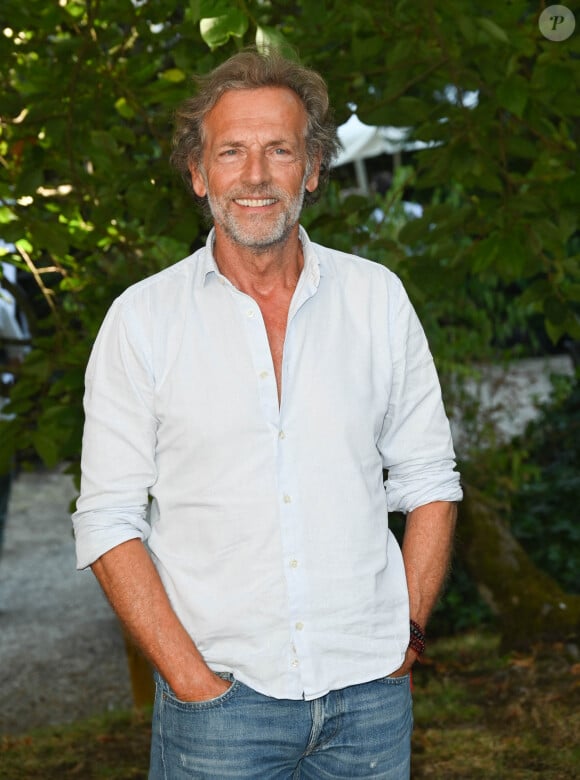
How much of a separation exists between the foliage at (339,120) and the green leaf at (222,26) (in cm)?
115

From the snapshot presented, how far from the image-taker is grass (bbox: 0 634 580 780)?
15.0 ft

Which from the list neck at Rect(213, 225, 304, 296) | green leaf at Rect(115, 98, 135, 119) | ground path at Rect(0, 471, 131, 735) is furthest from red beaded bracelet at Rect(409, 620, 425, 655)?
ground path at Rect(0, 471, 131, 735)

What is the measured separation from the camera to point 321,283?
8.16 feet

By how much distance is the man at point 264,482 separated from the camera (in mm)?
2211

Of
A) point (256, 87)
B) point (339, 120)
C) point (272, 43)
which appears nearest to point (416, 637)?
point (256, 87)

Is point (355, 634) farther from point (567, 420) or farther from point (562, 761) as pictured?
point (567, 420)

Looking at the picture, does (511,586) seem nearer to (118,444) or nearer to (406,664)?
(406,664)

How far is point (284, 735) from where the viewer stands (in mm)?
2199

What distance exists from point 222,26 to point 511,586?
370 cm

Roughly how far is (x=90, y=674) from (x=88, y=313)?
13.3ft

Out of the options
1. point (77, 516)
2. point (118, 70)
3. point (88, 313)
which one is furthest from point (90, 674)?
point (77, 516)

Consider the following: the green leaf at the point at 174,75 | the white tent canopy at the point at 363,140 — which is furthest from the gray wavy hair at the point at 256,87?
the white tent canopy at the point at 363,140

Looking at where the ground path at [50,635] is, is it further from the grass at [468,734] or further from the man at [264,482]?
the man at [264,482]

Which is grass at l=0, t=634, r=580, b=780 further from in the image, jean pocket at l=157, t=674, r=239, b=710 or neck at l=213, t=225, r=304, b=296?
neck at l=213, t=225, r=304, b=296
